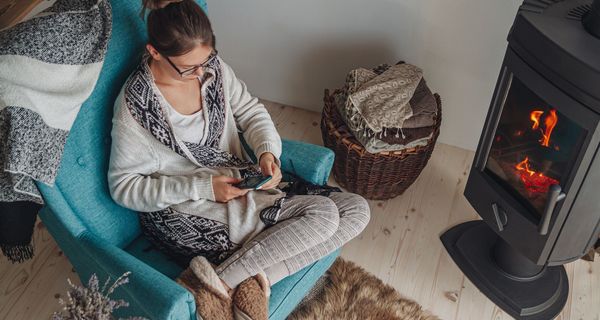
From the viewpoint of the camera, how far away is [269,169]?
160 centimetres

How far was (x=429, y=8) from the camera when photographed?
2080mm

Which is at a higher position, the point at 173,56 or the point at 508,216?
the point at 173,56

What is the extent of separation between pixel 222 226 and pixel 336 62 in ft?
3.56

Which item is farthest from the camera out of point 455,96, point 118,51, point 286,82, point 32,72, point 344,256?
point 286,82

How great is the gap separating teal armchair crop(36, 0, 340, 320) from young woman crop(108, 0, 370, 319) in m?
0.05

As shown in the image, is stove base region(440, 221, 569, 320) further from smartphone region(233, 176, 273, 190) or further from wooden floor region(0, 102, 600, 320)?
smartphone region(233, 176, 273, 190)

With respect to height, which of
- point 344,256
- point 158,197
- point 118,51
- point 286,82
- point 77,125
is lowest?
point 344,256

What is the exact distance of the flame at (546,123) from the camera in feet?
4.93

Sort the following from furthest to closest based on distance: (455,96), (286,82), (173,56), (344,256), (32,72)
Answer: (286,82), (455,96), (344,256), (173,56), (32,72)

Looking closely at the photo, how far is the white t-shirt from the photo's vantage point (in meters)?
1.52

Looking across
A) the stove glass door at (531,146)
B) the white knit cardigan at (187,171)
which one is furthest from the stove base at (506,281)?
the white knit cardigan at (187,171)

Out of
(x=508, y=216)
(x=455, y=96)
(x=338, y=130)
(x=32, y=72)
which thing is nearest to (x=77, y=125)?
(x=32, y=72)

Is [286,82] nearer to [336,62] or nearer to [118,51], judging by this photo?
[336,62]

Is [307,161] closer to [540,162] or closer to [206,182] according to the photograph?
[206,182]
